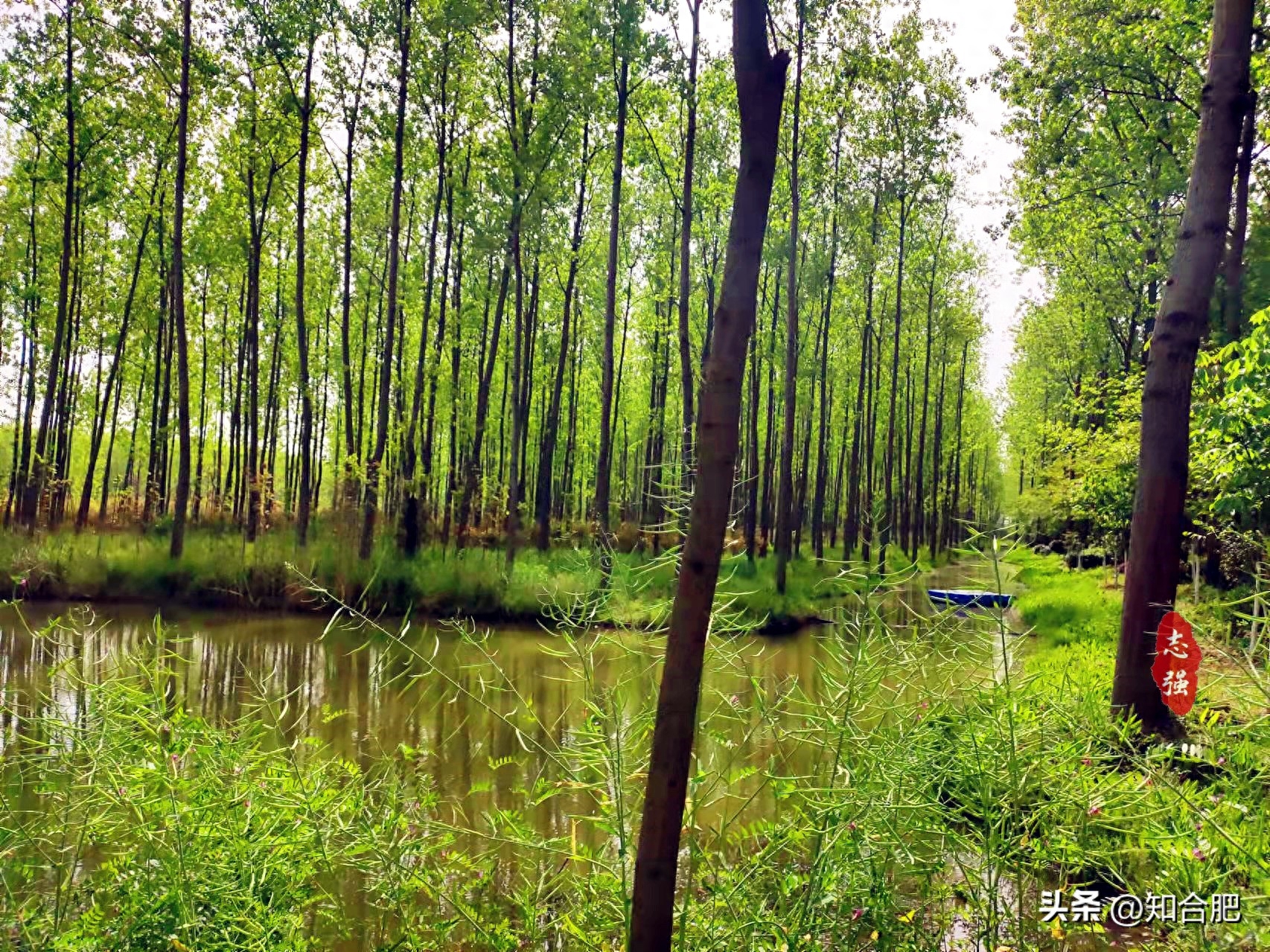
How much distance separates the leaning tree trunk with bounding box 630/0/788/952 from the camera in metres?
1.50

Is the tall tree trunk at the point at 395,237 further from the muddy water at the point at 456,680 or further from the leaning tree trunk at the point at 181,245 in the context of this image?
the muddy water at the point at 456,680

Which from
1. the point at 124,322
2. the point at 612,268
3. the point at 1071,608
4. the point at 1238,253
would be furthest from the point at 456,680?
the point at 124,322

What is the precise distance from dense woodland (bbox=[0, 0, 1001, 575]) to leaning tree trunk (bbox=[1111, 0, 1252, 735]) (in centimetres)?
429

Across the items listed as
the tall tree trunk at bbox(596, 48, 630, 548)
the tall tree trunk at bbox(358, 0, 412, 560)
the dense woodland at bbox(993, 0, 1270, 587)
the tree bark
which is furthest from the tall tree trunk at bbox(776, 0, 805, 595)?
the tree bark

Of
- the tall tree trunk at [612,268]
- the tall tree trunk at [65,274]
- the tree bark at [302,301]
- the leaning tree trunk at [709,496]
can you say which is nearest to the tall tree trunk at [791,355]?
the tall tree trunk at [612,268]

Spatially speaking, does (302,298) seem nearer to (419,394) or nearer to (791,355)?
(419,394)

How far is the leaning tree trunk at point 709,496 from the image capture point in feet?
4.93

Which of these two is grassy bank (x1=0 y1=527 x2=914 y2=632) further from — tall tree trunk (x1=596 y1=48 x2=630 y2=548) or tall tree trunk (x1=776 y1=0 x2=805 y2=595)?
tall tree trunk (x1=596 y1=48 x2=630 y2=548)

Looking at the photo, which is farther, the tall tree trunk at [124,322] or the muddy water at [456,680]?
the tall tree trunk at [124,322]

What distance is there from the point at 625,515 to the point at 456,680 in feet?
56.7

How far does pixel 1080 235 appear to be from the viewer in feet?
54.5

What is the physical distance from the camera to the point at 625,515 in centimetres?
2533

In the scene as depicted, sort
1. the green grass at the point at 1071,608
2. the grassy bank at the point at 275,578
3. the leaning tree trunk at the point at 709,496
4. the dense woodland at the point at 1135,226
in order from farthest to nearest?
1. the grassy bank at the point at 275,578
2. the green grass at the point at 1071,608
3. the dense woodland at the point at 1135,226
4. the leaning tree trunk at the point at 709,496

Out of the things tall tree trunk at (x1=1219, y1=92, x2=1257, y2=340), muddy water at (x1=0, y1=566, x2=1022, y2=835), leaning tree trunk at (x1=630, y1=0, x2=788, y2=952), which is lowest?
→ muddy water at (x1=0, y1=566, x2=1022, y2=835)
